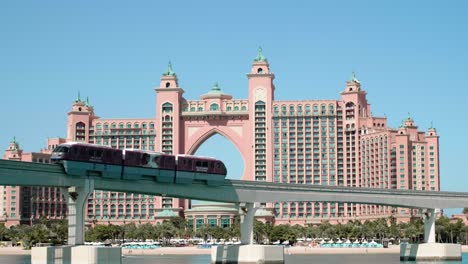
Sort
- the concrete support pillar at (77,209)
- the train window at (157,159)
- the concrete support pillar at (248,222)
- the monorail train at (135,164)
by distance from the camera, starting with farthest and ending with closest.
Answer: the concrete support pillar at (248,222) → the train window at (157,159) → the monorail train at (135,164) → the concrete support pillar at (77,209)

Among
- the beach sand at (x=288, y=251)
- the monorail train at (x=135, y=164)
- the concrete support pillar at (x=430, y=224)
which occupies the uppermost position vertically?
the monorail train at (x=135, y=164)

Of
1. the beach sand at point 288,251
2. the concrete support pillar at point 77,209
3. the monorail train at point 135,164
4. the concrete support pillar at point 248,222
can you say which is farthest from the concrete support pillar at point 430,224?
the concrete support pillar at point 77,209

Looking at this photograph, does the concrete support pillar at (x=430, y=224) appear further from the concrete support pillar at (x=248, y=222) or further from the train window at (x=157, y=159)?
the train window at (x=157, y=159)

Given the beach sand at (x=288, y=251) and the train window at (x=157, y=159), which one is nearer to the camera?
the train window at (x=157, y=159)

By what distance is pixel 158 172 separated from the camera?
96.9 meters

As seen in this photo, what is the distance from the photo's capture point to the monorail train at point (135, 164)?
291 ft

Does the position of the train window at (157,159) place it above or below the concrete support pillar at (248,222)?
above

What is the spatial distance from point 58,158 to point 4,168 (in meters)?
7.06

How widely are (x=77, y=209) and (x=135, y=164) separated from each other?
8930mm

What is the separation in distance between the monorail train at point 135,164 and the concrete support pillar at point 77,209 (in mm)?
1737

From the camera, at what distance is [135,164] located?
9438 centimetres

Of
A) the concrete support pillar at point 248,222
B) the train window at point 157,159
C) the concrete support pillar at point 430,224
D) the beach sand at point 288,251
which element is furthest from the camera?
the beach sand at point 288,251

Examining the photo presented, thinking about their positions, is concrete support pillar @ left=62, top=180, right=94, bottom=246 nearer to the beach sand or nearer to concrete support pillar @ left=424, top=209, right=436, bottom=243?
concrete support pillar @ left=424, top=209, right=436, bottom=243

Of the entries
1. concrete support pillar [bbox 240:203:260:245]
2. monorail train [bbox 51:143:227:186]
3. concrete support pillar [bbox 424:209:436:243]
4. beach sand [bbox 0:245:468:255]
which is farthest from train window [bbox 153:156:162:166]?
beach sand [bbox 0:245:468:255]
